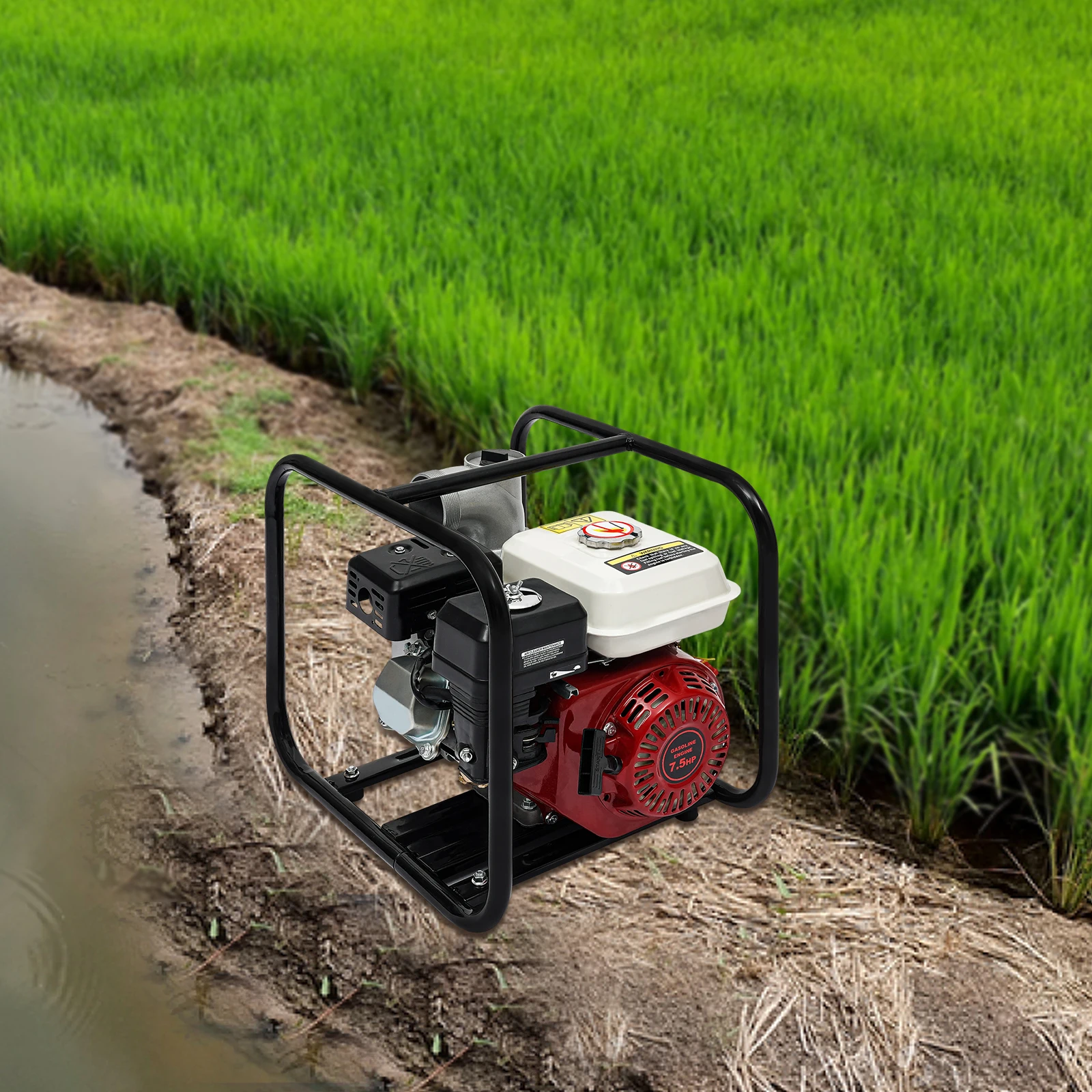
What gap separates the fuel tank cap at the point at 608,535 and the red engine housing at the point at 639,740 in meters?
0.18

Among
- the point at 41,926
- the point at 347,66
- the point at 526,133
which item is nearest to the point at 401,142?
the point at 526,133

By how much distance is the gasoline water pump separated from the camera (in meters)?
1.76

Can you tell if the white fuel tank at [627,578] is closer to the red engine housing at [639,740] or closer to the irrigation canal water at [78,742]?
the red engine housing at [639,740]

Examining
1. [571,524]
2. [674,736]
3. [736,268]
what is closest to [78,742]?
[571,524]

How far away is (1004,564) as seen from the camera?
239cm

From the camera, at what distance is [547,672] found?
176cm

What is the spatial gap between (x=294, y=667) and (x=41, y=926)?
2.47 feet

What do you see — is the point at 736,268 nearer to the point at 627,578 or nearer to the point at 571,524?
the point at 571,524

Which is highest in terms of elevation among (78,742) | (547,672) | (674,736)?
(547,672)

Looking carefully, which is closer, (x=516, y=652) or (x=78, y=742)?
(x=516, y=652)

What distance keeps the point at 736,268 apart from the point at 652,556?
2561mm

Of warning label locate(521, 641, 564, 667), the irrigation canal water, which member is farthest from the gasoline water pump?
the irrigation canal water

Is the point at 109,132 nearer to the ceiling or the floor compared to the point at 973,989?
nearer to the ceiling

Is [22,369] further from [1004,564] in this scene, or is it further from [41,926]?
[1004,564]
